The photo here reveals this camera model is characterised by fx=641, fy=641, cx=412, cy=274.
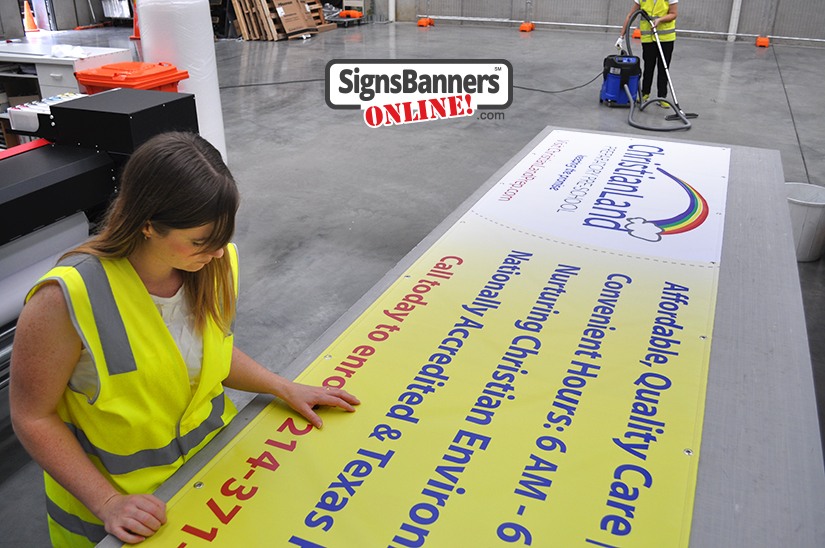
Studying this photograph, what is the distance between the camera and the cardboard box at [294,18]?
10984 mm

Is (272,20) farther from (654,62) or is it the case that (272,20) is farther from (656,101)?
(656,101)

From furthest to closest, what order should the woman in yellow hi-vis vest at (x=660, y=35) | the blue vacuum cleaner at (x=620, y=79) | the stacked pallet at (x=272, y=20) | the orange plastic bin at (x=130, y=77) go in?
the stacked pallet at (x=272, y=20) < the blue vacuum cleaner at (x=620, y=79) < the woman in yellow hi-vis vest at (x=660, y=35) < the orange plastic bin at (x=130, y=77)

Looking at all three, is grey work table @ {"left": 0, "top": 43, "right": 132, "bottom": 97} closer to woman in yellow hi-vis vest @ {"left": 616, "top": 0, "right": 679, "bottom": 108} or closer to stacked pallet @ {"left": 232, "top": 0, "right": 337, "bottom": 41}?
woman in yellow hi-vis vest @ {"left": 616, "top": 0, "right": 679, "bottom": 108}

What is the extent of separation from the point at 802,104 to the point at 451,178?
180 inches

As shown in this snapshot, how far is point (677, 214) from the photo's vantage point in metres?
2.36

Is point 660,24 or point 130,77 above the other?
point 660,24

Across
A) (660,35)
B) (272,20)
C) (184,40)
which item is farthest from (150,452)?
(272,20)

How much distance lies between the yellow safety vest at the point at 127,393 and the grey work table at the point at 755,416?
3.5 inches

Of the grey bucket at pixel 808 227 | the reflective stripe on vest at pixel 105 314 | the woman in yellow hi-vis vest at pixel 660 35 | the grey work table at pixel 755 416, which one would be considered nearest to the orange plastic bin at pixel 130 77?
the grey work table at pixel 755 416

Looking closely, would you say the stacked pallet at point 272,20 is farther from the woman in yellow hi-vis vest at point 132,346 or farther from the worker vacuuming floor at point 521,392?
the woman in yellow hi-vis vest at point 132,346

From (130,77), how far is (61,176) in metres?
1.18

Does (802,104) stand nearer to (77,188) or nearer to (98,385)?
(77,188)

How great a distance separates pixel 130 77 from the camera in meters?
3.28

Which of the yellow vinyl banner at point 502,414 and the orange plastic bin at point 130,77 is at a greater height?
the orange plastic bin at point 130,77
